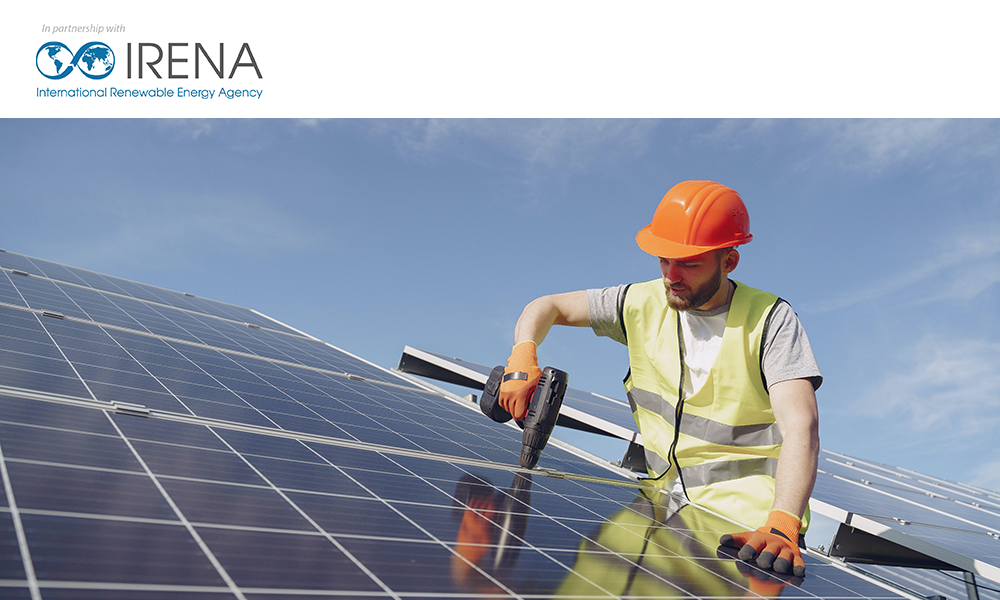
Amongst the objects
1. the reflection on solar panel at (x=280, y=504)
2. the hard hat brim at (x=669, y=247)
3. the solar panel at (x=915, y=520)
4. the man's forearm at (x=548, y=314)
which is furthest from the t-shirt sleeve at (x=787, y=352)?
the solar panel at (x=915, y=520)

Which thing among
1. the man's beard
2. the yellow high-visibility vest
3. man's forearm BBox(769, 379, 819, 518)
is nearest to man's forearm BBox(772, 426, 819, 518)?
man's forearm BBox(769, 379, 819, 518)

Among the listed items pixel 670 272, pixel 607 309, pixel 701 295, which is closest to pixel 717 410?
pixel 701 295

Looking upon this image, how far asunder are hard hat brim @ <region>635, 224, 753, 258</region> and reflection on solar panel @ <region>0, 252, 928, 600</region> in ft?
6.28

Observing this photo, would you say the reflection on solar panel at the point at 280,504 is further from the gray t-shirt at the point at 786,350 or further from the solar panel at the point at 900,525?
the solar panel at the point at 900,525

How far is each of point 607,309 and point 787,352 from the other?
5.15ft

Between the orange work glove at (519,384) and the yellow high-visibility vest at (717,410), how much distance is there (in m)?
0.96

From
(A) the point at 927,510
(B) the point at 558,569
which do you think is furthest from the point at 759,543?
(A) the point at 927,510

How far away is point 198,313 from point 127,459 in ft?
30.7

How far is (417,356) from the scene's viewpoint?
1427 cm

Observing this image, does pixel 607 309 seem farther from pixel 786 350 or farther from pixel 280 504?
pixel 280 504

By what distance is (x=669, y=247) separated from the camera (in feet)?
16.4

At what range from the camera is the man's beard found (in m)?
5.01

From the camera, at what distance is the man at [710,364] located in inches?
185

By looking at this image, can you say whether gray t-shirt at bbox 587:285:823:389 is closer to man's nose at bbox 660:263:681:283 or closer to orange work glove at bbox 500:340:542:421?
man's nose at bbox 660:263:681:283
